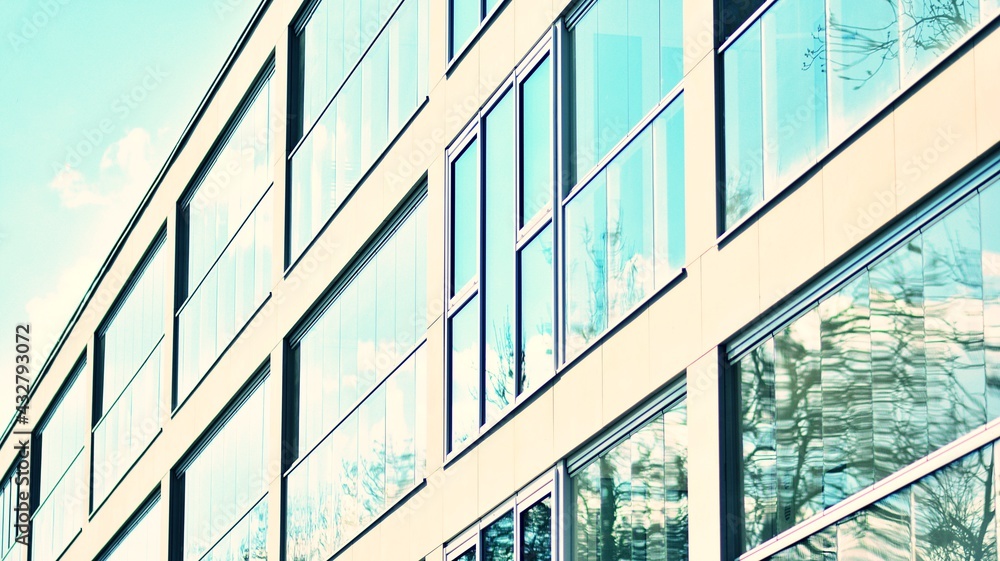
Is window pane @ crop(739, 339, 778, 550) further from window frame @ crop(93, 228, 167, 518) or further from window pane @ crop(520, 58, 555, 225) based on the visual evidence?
window frame @ crop(93, 228, 167, 518)

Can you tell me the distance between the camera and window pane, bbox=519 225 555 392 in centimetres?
1770

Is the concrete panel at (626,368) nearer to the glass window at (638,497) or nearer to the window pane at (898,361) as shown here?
the glass window at (638,497)

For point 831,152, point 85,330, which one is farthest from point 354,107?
point 85,330

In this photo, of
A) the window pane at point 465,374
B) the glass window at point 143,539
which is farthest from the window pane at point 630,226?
the glass window at point 143,539

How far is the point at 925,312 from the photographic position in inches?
460

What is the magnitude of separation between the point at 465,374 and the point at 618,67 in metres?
4.90

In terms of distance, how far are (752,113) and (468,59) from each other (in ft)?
23.6

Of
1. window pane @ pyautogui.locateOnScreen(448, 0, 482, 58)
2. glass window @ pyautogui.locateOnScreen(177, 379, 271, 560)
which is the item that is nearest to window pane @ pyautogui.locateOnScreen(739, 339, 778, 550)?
window pane @ pyautogui.locateOnScreen(448, 0, 482, 58)

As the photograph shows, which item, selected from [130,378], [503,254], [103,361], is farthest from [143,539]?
[503,254]

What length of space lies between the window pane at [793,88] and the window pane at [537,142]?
440 centimetres

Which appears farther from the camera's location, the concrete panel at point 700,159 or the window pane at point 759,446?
the concrete panel at point 700,159

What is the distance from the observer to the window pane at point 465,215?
20109mm

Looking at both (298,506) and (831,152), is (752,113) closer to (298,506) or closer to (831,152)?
(831,152)

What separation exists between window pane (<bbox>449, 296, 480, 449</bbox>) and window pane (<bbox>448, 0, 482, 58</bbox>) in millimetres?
3553
